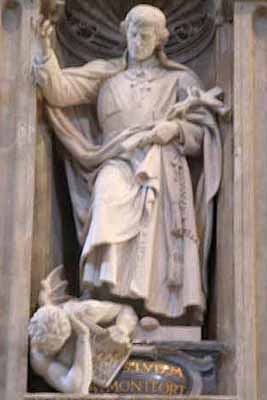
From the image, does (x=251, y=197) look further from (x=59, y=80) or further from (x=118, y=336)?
(x=59, y=80)

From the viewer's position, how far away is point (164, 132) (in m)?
9.95

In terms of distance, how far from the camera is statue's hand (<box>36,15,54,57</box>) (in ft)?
32.2

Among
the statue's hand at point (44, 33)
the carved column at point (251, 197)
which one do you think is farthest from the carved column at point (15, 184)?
the carved column at point (251, 197)

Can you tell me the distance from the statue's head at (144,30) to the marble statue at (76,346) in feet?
5.47

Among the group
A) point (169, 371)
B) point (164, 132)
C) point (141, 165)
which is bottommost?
point (169, 371)

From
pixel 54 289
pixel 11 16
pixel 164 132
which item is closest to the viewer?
pixel 54 289

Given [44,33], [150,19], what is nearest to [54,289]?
[44,33]

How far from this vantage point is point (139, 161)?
995 centimetres

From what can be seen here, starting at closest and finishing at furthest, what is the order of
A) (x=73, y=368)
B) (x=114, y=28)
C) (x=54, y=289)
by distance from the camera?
(x=73, y=368) < (x=54, y=289) < (x=114, y=28)

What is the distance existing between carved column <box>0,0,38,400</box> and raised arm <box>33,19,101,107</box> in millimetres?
98

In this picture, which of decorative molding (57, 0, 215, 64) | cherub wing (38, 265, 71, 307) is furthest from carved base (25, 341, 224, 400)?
decorative molding (57, 0, 215, 64)

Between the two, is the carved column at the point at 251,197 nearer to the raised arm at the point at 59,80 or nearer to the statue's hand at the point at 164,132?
the statue's hand at the point at 164,132

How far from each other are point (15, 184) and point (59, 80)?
75 centimetres

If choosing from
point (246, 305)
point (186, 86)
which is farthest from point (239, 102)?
point (246, 305)
